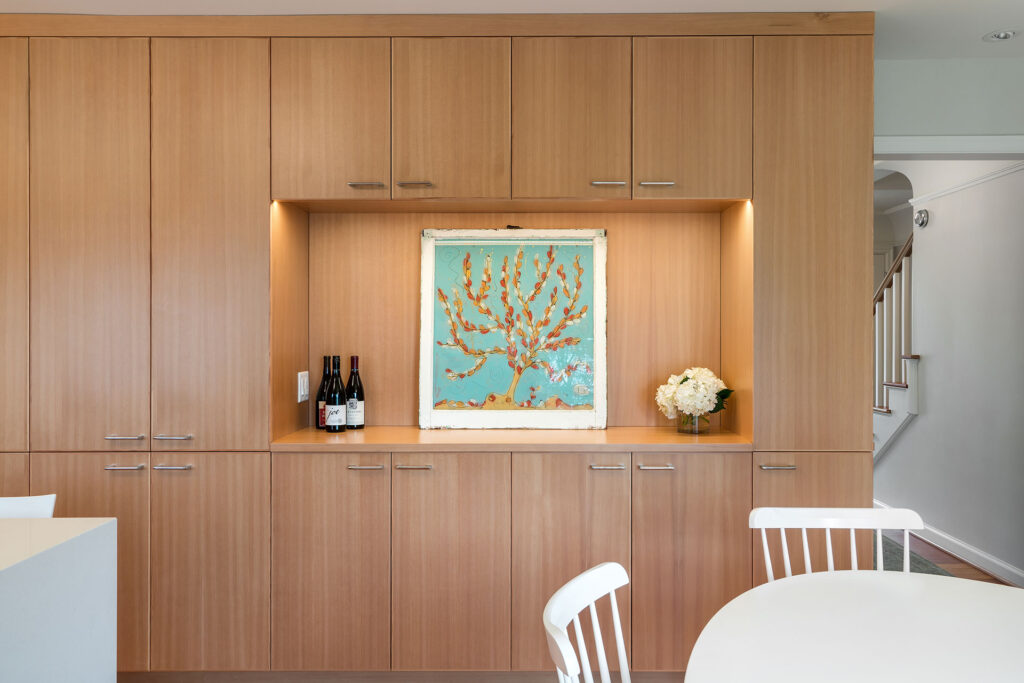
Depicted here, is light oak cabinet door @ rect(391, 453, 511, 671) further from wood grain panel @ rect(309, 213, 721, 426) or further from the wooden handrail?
the wooden handrail

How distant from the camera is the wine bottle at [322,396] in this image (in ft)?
10.0

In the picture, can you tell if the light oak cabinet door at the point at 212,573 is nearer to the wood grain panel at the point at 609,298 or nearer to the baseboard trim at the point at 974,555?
the wood grain panel at the point at 609,298

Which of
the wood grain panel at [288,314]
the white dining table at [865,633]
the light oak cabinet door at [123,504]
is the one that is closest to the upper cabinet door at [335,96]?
the wood grain panel at [288,314]

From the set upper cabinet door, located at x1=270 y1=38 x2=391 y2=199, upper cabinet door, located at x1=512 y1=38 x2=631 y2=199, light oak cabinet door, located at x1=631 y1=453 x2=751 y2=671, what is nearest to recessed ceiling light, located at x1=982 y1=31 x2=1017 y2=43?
upper cabinet door, located at x1=512 y1=38 x2=631 y2=199

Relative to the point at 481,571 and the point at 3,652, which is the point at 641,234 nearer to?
the point at 481,571

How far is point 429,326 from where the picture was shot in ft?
10.4

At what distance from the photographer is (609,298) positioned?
10.4ft

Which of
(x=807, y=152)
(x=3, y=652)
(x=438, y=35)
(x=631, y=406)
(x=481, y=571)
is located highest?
(x=438, y=35)

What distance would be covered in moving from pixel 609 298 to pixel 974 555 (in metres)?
3.00

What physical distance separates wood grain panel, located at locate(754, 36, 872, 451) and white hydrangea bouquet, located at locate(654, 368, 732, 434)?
192 millimetres

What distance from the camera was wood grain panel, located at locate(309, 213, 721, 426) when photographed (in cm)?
317

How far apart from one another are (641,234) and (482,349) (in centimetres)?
87

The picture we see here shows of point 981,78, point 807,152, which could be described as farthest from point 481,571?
point 981,78

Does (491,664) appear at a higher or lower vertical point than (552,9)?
lower
